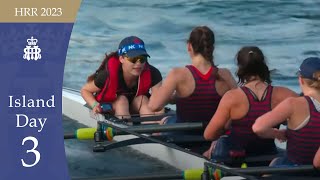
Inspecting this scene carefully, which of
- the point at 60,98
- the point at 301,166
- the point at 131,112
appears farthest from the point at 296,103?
the point at 60,98

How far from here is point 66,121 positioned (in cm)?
764

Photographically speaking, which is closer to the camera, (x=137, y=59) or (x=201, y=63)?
(x=201, y=63)

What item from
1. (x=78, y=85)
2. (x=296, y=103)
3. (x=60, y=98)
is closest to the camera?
(x=296, y=103)

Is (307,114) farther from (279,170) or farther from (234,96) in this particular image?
(234,96)

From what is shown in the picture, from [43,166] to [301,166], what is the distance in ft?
9.86

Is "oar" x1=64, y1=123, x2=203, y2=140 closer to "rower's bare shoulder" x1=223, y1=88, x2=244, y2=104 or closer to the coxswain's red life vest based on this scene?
the coxswain's red life vest

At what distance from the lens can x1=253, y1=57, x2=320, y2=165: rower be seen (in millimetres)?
4285

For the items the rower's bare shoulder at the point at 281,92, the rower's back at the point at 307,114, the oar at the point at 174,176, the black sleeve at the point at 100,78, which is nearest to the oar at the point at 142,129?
the black sleeve at the point at 100,78

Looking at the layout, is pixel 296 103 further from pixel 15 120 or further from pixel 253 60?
pixel 15 120

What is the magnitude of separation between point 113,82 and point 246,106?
1.62 metres

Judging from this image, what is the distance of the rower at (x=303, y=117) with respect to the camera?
4285 millimetres

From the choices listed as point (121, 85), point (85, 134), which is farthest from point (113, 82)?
point (85, 134)

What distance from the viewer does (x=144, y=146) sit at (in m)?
6.30

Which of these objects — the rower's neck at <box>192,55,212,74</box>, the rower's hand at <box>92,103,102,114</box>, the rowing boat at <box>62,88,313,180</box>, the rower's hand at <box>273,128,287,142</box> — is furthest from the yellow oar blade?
the rower's hand at <box>273,128,287,142</box>
